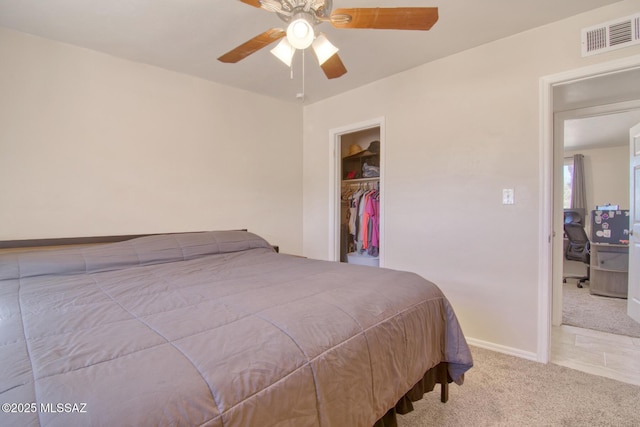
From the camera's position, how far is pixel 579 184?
588cm

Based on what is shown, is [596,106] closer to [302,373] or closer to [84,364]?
[302,373]

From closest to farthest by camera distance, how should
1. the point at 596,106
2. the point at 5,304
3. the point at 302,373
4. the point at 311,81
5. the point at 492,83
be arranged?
the point at 302,373 → the point at 5,304 → the point at 492,83 → the point at 596,106 → the point at 311,81

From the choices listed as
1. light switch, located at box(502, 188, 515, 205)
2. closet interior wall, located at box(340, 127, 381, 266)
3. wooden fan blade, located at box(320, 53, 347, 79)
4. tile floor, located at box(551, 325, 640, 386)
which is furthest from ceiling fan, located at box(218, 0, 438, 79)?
tile floor, located at box(551, 325, 640, 386)

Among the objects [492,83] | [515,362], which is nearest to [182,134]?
[492,83]

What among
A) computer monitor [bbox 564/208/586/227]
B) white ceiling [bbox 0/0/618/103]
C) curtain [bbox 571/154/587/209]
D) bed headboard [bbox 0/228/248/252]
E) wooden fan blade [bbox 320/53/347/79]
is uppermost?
white ceiling [bbox 0/0/618/103]

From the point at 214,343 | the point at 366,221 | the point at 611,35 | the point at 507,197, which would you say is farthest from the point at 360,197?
the point at 214,343

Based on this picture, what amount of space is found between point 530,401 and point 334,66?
2247 mm

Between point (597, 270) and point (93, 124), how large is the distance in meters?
5.73

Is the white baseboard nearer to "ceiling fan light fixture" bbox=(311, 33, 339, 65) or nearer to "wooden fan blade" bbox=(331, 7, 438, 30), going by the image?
"wooden fan blade" bbox=(331, 7, 438, 30)

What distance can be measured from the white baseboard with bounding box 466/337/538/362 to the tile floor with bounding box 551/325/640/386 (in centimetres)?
15

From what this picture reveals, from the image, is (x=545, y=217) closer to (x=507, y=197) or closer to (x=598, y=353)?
(x=507, y=197)

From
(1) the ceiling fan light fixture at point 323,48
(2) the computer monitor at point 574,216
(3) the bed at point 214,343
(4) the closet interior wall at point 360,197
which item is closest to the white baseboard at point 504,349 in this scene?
(3) the bed at point 214,343

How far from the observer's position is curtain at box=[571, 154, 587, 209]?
19.2 ft

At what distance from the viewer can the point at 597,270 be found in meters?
3.97
